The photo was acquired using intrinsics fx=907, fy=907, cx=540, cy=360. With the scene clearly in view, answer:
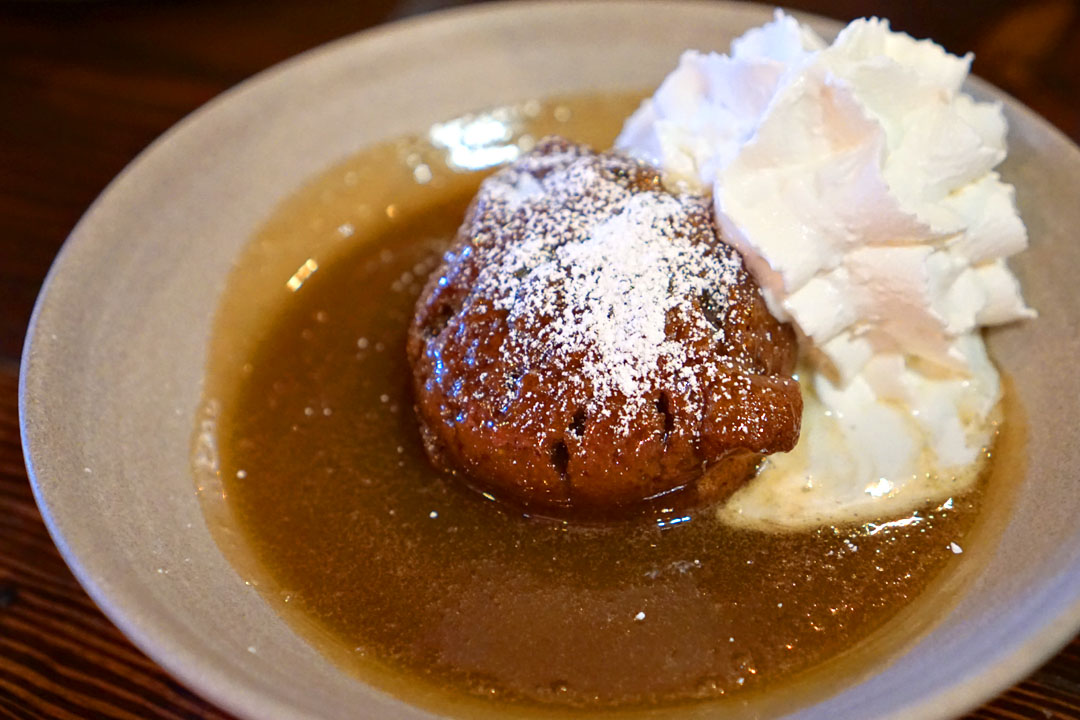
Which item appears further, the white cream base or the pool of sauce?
the white cream base

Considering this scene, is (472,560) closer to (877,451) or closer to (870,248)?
(877,451)

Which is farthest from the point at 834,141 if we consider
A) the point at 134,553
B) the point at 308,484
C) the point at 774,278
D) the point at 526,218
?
the point at 134,553

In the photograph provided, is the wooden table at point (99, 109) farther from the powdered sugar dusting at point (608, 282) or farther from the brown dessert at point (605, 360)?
the powdered sugar dusting at point (608, 282)

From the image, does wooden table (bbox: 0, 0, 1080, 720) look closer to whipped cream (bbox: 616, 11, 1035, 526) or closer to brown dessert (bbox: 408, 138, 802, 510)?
whipped cream (bbox: 616, 11, 1035, 526)

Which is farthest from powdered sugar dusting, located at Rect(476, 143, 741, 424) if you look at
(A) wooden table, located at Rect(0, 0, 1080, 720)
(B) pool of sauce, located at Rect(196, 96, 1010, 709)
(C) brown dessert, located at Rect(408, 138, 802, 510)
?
(A) wooden table, located at Rect(0, 0, 1080, 720)

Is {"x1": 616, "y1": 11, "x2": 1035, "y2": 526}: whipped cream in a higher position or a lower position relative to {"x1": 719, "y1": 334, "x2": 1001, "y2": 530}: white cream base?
higher

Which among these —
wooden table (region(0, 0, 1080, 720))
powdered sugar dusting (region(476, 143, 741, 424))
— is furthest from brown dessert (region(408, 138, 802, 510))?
wooden table (region(0, 0, 1080, 720))
